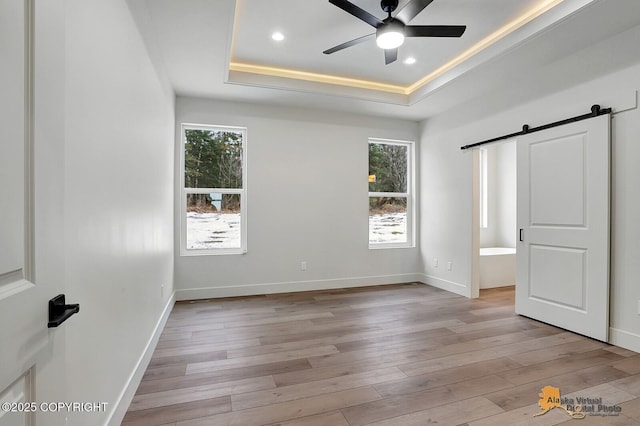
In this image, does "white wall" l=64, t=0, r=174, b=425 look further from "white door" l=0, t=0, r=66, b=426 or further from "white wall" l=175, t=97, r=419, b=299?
"white wall" l=175, t=97, r=419, b=299

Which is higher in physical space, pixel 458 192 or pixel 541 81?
pixel 541 81

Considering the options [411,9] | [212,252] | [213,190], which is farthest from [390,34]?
[212,252]

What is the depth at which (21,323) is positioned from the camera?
66 cm

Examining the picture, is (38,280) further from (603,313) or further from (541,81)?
(541,81)

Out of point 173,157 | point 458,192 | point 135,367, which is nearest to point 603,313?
point 458,192

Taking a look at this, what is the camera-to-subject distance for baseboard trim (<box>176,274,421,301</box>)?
4.05 m

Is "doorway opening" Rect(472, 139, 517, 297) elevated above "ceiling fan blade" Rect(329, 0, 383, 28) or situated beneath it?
situated beneath

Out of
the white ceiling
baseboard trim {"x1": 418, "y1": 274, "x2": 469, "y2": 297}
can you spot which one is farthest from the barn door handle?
baseboard trim {"x1": 418, "y1": 274, "x2": 469, "y2": 297}

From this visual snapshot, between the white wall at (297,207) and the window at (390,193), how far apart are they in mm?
205

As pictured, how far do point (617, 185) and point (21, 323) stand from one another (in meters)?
3.80

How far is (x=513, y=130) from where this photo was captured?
355cm

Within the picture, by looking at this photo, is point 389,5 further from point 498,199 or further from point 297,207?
point 498,199

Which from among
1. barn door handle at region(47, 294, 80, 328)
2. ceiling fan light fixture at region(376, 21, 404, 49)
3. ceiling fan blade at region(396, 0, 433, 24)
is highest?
ceiling fan blade at region(396, 0, 433, 24)

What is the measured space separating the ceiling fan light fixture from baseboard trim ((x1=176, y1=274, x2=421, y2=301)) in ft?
10.5
